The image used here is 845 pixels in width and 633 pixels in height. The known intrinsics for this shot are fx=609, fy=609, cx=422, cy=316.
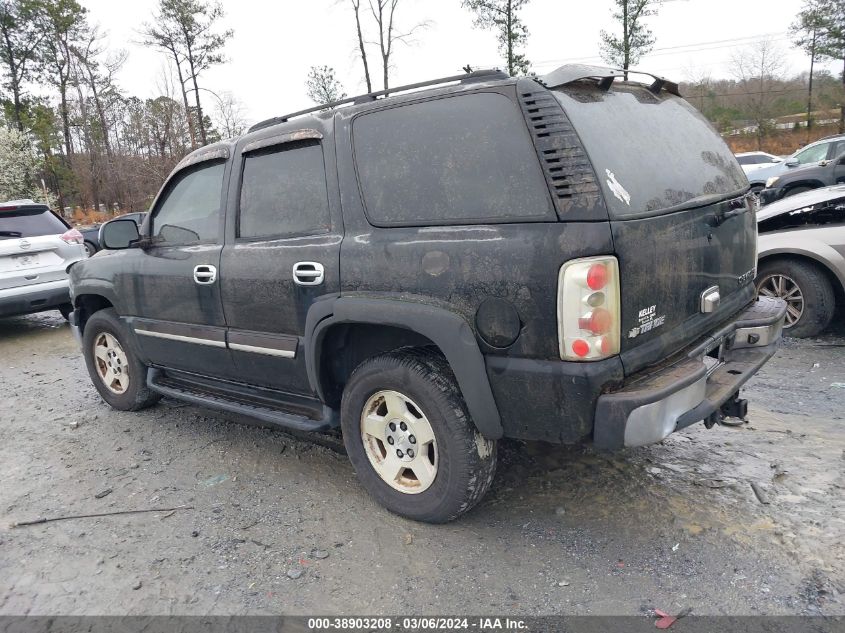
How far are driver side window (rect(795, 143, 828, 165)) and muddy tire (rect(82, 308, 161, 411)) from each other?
14436mm

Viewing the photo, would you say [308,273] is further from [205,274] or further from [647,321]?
[647,321]

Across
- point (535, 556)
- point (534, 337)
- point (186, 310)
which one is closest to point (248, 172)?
point (186, 310)

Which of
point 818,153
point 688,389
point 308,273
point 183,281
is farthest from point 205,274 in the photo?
point 818,153

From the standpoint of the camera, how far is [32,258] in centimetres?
764

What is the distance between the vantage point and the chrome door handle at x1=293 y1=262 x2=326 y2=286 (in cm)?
303

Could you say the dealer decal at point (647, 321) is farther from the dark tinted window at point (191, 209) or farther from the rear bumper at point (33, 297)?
the rear bumper at point (33, 297)

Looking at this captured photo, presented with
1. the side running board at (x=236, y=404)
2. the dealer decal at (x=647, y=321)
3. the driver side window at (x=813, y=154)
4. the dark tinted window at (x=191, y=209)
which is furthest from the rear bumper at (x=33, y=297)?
the driver side window at (x=813, y=154)

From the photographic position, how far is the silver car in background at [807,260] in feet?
17.3

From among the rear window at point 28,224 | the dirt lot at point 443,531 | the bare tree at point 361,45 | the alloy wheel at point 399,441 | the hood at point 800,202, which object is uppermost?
the bare tree at point 361,45

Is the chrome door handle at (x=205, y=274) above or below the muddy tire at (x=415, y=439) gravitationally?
above

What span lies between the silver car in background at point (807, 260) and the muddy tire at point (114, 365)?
5.33 m

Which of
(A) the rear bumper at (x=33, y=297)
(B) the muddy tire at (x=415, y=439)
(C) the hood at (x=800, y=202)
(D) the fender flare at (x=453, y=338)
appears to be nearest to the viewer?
(D) the fender flare at (x=453, y=338)

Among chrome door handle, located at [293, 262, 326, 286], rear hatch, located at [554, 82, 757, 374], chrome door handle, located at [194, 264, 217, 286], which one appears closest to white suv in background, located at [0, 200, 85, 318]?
chrome door handle, located at [194, 264, 217, 286]

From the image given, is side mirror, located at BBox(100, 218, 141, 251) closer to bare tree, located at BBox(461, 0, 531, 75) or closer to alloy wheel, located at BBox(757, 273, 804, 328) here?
alloy wheel, located at BBox(757, 273, 804, 328)
